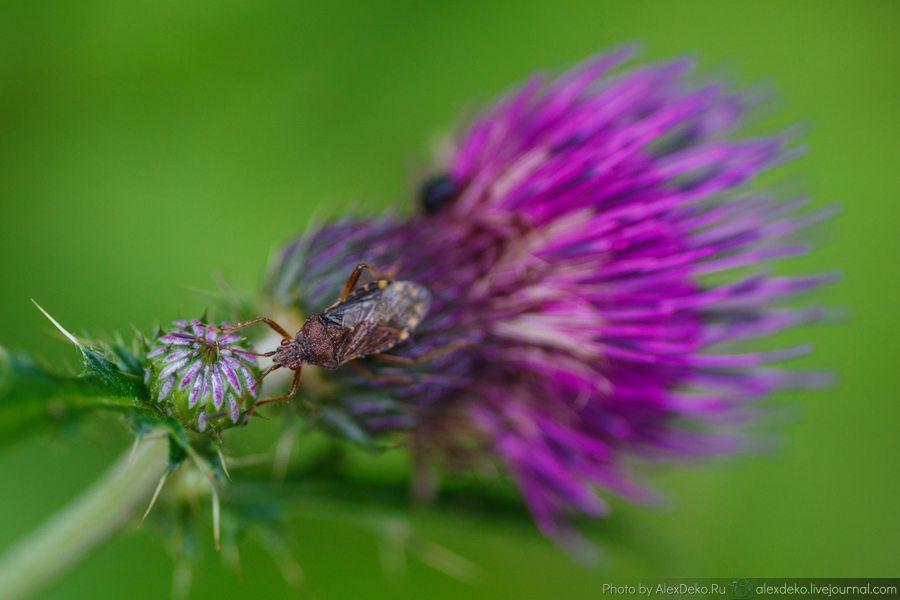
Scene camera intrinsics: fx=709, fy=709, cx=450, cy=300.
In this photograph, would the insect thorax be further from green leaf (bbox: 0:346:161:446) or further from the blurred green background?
the blurred green background

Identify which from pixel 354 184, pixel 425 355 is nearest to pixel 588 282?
pixel 425 355

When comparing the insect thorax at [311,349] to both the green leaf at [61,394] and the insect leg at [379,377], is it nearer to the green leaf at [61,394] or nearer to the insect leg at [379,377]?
the insect leg at [379,377]

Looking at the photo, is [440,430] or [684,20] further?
[684,20]

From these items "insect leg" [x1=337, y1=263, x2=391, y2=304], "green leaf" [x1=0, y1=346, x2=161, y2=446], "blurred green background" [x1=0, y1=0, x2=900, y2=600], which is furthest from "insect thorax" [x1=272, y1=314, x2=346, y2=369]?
"blurred green background" [x1=0, y1=0, x2=900, y2=600]

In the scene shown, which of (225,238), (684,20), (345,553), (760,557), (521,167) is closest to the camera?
(521,167)

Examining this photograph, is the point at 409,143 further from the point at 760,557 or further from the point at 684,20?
the point at 760,557

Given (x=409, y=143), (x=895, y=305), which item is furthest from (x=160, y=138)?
(x=895, y=305)

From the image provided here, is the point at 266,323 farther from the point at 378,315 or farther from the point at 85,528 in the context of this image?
the point at 85,528
